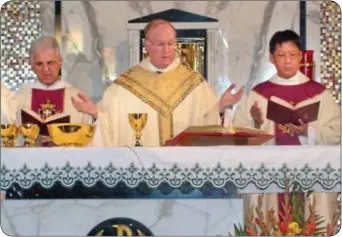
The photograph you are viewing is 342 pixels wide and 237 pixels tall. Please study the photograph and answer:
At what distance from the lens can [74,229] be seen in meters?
4.50

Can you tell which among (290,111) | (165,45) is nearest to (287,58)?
(290,111)

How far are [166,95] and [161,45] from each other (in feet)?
0.98

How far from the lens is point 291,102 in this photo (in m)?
5.93

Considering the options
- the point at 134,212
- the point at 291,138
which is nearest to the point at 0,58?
the point at 291,138

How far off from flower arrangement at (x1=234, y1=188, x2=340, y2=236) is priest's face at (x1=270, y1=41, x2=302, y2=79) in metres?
1.51

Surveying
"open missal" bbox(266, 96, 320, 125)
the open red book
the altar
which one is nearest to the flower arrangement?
the altar

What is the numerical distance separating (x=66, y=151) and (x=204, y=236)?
715mm

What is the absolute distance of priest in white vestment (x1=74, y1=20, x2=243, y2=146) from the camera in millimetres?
5668

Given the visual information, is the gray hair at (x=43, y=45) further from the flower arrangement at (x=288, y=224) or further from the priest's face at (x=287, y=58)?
the flower arrangement at (x=288, y=224)

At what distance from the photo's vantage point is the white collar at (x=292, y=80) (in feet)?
20.0

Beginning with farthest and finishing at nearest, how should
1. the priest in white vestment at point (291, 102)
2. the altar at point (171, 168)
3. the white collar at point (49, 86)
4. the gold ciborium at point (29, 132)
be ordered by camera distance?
the white collar at point (49, 86)
the priest in white vestment at point (291, 102)
the gold ciborium at point (29, 132)
the altar at point (171, 168)

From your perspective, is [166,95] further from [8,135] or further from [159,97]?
[8,135]

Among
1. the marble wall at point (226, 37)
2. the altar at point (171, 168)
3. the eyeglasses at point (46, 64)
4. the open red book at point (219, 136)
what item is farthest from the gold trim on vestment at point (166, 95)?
the altar at point (171, 168)

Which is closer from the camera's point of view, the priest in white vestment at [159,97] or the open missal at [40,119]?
the open missal at [40,119]
